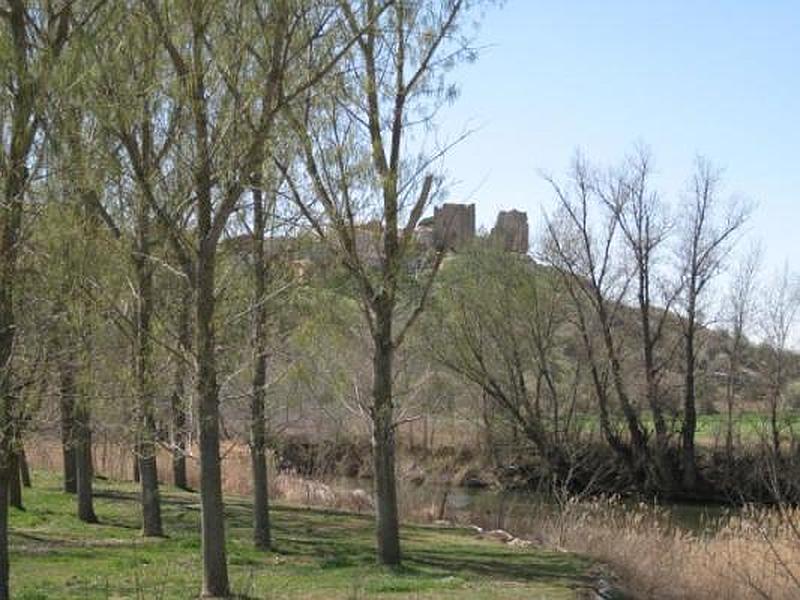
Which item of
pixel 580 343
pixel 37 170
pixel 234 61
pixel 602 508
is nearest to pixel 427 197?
pixel 234 61

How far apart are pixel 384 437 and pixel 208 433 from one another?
158 inches

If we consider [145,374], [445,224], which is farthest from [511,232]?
[145,374]

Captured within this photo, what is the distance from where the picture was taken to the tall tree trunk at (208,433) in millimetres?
9758

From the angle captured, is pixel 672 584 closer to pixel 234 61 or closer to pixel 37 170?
pixel 234 61

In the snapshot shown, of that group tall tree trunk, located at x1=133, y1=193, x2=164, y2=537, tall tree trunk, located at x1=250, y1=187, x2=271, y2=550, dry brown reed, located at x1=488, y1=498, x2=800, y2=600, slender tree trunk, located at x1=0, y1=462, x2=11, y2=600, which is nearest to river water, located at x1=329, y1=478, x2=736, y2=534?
dry brown reed, located at x1=488, y1=498, x2=800, y2=600

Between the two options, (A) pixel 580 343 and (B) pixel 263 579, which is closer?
(B) pixel 263 579

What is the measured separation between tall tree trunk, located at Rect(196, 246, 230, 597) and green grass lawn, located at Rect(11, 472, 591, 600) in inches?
17.9

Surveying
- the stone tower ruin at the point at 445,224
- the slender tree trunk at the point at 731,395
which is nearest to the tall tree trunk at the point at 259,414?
the stone tower ruin at the point at 445,224

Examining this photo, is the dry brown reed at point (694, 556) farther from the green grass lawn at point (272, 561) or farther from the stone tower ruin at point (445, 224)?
the stone tower ruin at point (445, 224)

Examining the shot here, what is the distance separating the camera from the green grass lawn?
424 inches

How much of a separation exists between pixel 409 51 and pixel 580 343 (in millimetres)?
25339

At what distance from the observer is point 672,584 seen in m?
13.5

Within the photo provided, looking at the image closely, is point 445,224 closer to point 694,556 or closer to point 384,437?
point 384,437

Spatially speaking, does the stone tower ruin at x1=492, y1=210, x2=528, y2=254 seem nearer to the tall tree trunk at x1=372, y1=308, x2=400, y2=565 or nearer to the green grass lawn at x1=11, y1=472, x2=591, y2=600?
the green grass lawn at x1=11, y1=472, x2=591, y2=600
